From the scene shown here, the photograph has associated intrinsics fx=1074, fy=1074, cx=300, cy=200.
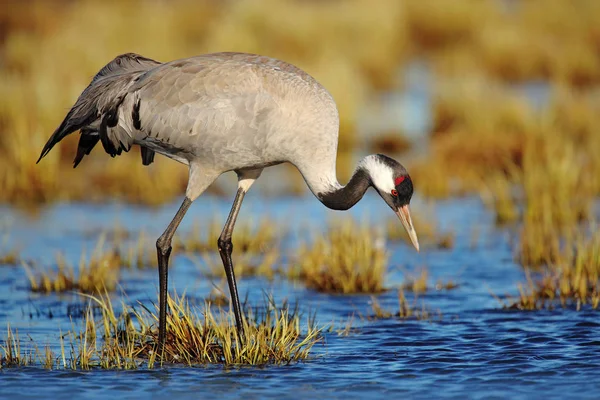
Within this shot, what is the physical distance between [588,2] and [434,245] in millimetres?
14192

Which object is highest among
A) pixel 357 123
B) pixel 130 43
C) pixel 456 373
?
pixel 130 43

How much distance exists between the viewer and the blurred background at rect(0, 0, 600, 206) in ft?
37.0

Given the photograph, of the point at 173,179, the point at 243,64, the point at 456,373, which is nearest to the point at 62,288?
the point at 243,64

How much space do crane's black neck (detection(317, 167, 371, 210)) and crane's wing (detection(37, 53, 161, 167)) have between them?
1355mm

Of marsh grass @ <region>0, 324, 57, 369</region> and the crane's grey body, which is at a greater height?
the crane's grey body

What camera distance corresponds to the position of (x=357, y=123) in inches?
556

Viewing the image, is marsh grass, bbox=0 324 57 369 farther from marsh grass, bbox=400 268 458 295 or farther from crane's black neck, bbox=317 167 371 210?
marsh grass, bbox=400 268 458 295

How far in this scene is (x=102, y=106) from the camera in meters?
6.39

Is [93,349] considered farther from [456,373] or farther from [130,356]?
[456,373]

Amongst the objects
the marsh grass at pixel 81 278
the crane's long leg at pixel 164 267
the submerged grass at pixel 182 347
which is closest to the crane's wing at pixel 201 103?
the crane's long leg at pixel 164 267

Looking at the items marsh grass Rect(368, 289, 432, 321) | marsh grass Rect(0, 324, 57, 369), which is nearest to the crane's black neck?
marsh grass Rect(368, 289, 432, 321)

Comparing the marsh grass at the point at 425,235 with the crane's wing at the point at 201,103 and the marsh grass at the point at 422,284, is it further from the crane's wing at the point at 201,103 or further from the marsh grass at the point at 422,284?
the crane's wing at the point at 201,103

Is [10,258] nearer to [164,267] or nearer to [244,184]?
[164,267]

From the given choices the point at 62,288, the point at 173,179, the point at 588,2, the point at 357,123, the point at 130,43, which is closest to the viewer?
the point at 62,288
